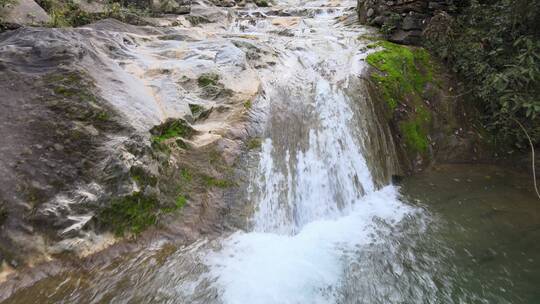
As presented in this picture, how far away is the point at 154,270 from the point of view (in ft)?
11.3

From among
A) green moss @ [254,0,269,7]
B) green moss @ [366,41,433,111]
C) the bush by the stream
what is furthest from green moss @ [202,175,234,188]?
green moss @ [254,0,269,7]

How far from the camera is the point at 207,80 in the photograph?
5.84m

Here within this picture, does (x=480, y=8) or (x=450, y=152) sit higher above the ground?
(x=480, y=8)

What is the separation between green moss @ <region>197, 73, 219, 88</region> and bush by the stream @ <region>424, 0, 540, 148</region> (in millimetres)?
4872

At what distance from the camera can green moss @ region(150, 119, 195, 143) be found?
4.41 meters

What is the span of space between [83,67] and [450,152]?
270 inches

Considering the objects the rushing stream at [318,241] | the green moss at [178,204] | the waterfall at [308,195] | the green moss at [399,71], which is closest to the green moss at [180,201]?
the green moss at [178,204]

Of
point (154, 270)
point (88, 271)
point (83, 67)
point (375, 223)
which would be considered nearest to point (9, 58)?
point (83, 67)

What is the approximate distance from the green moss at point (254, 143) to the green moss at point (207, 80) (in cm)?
143

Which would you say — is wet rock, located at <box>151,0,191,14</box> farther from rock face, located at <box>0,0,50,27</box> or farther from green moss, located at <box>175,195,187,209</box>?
green moss, located at <box>175,195,187,209</box>

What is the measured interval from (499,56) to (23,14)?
1073 cm

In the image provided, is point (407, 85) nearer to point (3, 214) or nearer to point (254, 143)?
point (254, 143)

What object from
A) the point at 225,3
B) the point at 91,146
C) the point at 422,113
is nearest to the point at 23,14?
the point at 91,146

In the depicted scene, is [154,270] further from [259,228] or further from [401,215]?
[401,215]
